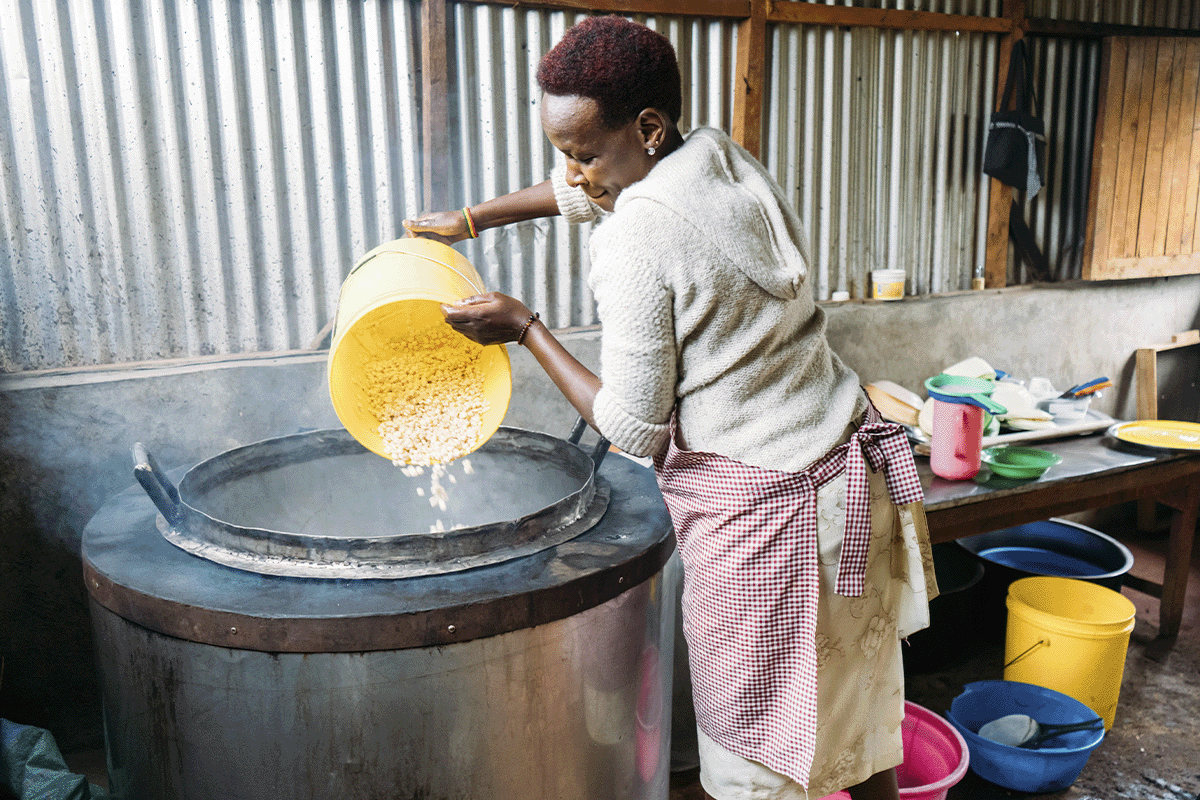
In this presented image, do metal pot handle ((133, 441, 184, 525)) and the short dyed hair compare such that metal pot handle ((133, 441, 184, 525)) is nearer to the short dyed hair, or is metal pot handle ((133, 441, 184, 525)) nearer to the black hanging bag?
the short dyed hair

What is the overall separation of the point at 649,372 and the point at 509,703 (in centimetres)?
69

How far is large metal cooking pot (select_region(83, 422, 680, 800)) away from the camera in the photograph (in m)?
1.50

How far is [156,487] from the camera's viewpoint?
1744mm

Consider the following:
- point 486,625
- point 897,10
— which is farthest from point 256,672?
point 897,10

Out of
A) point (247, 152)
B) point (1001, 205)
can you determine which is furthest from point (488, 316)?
point (1001, 205)

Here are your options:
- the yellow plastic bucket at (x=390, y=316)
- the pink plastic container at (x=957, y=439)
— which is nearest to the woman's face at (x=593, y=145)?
the yellow plastic bucket at (x=390, y=316)

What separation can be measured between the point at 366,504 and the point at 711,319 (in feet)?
5.21

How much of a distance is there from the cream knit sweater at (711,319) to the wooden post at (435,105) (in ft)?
5.62

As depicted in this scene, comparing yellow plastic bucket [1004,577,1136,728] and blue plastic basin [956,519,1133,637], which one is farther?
blue plastic basin [956,519,1133,637]

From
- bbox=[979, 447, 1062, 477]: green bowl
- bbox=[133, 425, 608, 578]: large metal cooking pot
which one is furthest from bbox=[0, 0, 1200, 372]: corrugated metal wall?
bbox=[979, 447, 1062, 477]: green bowl

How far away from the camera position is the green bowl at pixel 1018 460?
10.3ft

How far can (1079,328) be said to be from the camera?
15.4 ft

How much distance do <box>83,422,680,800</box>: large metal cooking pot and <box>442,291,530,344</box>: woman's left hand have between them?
0.40 metres

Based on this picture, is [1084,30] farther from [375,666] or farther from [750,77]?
[375,666]
